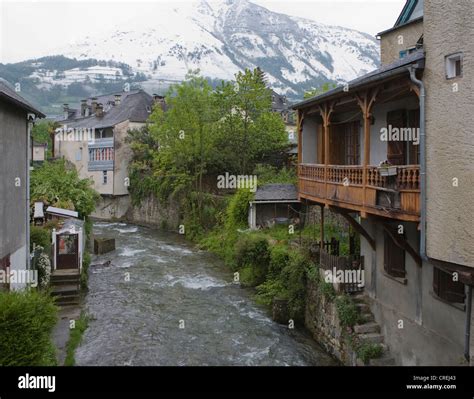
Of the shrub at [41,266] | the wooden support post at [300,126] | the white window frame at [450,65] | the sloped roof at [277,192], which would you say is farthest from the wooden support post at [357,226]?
the sloped roof at [277,192]

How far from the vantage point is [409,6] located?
19422 mm

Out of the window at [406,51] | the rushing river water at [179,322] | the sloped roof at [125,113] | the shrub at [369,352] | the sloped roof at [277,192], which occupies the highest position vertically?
the sloped roof at [125,113]

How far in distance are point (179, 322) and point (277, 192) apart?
14229mm

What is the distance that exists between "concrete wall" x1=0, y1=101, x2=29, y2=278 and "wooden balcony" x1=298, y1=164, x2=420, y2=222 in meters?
9.43

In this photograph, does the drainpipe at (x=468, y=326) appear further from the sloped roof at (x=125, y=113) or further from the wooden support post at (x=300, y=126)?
the sloped roof at (x=125, y=113)

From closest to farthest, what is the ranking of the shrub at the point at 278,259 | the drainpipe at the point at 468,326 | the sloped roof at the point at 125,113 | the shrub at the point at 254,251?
1. the drainpipe at the point at 468,326
2. the shrub at the point at 278,259
3. the shrub at the point at 254,251
4. the sloped roof at the point at 125,113

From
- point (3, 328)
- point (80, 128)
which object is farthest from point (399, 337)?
point (80, 128)

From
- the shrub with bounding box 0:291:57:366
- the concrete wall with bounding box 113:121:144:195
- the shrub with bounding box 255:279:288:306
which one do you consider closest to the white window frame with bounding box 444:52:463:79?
the shrub with bounding box 0:291:57:366

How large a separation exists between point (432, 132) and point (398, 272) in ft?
16.3

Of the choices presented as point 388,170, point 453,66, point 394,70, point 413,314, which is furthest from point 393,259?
point 453,66

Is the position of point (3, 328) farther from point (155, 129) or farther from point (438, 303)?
point (155, 129)

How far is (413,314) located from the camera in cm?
1259

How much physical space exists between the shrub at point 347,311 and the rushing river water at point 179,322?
139cm

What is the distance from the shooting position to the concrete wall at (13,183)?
1497cm
